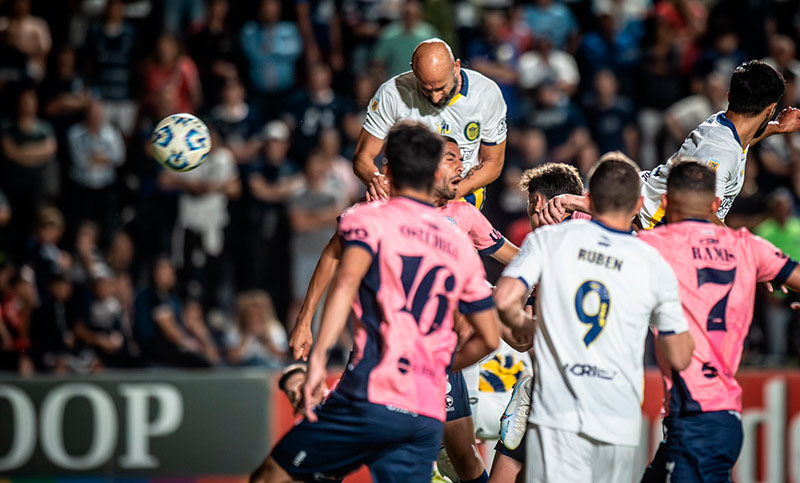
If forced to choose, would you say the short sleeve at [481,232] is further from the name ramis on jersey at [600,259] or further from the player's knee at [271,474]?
the player's knee at [271,474]

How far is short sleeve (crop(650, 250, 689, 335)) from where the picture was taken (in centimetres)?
Answer: 561

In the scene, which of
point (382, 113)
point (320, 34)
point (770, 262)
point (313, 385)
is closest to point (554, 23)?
point (320, 34)

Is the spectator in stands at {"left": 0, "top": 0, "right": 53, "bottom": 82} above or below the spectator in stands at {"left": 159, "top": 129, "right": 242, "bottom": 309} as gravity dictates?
above

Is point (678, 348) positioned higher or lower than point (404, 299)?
lower

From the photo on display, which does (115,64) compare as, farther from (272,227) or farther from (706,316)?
(706,316)

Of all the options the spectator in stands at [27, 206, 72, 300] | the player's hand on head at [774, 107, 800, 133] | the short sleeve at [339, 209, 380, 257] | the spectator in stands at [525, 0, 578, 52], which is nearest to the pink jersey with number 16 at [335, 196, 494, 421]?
the short sleeve at [339, 209, 380, 257]

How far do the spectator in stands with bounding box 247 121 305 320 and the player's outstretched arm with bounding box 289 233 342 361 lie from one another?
621cm

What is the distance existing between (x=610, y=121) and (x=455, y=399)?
7.45 meters

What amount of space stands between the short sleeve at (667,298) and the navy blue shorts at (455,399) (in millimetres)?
1809

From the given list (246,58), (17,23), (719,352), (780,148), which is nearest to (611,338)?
(719,352)

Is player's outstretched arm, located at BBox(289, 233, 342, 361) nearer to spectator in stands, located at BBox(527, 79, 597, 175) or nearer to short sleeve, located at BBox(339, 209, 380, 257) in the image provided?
short sleeve, located at BBox(339, 209, 380, 257)

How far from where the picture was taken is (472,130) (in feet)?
26.1

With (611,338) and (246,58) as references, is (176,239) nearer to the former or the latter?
(246,58)

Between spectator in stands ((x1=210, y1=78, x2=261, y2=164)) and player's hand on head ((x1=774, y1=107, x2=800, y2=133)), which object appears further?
spectator in stands ((x1=210, y1=78, x2=261, y2=164))
